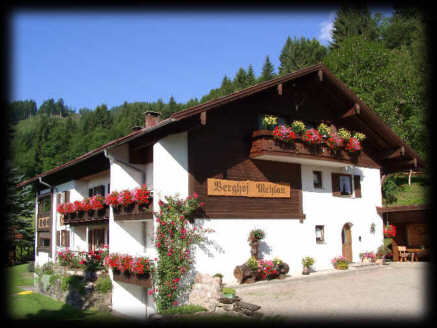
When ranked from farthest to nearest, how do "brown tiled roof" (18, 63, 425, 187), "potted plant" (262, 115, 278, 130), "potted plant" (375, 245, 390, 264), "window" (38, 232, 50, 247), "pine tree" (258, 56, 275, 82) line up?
"pine tree" (258, 56, 275, 82) → "window" (38, 232, 50, 247) → "potted plant" (375, 245, 390, 264) → "potted plant" (262, 115, 278, 130) → "brown tiled roof" (18, 63, 425, 187)

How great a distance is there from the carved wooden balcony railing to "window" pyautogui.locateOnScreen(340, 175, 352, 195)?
5.70 ft

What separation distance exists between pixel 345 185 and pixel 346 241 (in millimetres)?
2664

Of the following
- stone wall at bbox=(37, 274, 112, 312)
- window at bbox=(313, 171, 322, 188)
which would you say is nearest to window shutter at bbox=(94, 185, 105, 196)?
stone wall at bbox=(37, 274, 112, 312)

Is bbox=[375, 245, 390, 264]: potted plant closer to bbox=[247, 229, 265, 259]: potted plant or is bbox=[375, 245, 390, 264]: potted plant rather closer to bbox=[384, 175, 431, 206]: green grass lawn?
bbox=[247, 229, 265, 259]: potted plant

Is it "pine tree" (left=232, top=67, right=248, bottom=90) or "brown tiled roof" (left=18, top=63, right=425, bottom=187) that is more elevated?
"pine tree" (left=232, top=67, right=248, bottom=90)

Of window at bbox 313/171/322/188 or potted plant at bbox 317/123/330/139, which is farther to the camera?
window at bbox 313/171/322/188

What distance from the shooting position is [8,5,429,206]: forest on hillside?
3164 centimetres

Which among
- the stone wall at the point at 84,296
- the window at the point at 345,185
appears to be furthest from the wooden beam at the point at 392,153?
the stone wall at the point at 84,296

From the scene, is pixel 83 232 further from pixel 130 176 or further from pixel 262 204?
pixel 262 204

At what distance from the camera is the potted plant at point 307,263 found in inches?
643

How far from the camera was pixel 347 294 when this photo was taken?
1230 centimetres

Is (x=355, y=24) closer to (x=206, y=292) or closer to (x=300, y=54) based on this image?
(x=300, y=54)

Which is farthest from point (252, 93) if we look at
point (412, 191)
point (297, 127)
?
point (412, 191)

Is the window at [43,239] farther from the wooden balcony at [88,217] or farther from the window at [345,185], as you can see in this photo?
the window at [345,185]
